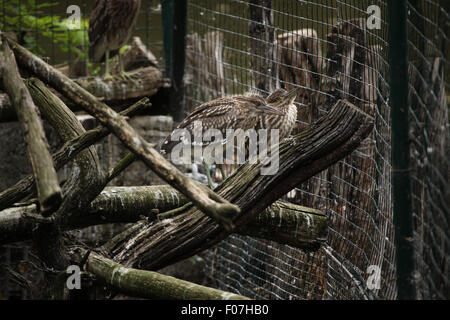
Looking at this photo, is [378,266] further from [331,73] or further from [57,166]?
[57,166]

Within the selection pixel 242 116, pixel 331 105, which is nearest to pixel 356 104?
pixel 331 105

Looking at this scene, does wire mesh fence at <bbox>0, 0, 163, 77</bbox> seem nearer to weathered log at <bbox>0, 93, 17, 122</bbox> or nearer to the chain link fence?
the chain link fence

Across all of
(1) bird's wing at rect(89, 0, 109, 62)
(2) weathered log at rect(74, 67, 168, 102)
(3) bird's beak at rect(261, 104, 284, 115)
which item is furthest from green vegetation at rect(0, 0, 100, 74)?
(3) bird's beak at rect(261, 104, 284, 115)

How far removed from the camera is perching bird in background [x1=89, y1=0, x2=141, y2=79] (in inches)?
273

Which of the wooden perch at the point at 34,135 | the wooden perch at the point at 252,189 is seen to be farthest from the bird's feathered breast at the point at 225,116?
the wooden perch at the point at 34,135

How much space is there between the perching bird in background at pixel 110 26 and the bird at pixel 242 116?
2324mm

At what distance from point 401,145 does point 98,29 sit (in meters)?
4.57

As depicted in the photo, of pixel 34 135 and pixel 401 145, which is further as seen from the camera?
pixel 401 145

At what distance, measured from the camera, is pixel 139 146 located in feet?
8.70

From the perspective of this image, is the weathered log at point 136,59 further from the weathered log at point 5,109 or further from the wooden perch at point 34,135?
the wooden perch at point 34,135

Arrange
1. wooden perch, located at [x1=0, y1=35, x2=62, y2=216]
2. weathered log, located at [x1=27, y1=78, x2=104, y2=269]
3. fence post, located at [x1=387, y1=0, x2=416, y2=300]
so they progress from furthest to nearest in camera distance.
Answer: weathered log, located at [x1=27, y1=78, x2=104, y2=269] < fence post, located at [x1=387, y1=0, x2=416, y2=300] < wooden perch, located at [x1=0, y1=35, x2=62, y2=216]

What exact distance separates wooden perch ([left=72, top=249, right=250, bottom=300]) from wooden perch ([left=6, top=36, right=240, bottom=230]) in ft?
1.58

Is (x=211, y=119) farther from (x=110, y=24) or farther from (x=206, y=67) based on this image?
(x=110, y=24)

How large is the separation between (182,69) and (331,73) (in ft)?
9.47
